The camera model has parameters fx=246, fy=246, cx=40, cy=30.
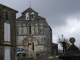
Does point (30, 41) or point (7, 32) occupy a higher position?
point (7, 32)

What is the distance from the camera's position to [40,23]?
5116 cm

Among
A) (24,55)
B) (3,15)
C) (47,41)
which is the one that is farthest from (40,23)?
(3,15)

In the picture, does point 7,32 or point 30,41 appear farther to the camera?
point 30,41

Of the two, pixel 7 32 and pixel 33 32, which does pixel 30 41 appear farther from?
pixel 7 32

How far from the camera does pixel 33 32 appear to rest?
5178cm

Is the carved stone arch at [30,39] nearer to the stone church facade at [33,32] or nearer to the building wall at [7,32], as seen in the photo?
the stone church facade at [33,32]

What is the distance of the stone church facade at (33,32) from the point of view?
168 ft

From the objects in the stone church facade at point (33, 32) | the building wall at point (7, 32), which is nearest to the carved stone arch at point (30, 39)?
the stone church facade at point (33, 32)

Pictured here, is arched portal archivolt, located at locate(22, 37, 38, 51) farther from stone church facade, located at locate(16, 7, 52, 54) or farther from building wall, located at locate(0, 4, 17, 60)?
building wall, located at locate(0, 4, 17, 60)

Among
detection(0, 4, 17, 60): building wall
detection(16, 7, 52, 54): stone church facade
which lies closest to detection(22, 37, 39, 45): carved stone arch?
detection(16, 7, 52, 54): stone church facade

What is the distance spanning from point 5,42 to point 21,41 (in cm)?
2105

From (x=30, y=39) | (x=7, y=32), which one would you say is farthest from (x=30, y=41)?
(x=7, y=32)

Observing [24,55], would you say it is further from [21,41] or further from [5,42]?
[21,41]

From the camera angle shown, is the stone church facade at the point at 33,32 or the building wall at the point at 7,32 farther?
the stone church facade at the point at 33,32
